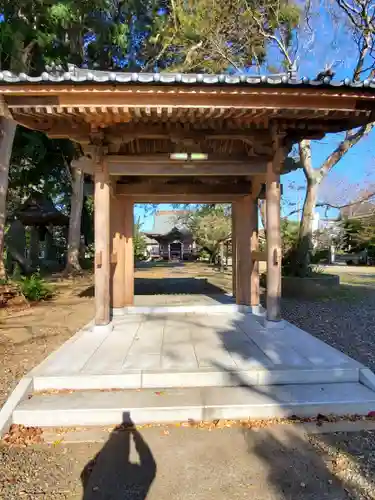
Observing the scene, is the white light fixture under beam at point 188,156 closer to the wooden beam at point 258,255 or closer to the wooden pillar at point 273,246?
the wooden pillar at point 273,246

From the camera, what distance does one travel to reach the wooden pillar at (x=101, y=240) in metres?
4.83

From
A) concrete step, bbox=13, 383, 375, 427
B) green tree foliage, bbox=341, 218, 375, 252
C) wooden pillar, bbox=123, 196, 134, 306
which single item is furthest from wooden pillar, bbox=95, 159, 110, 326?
green tree foliage, bbox=341, 218, 375, 252

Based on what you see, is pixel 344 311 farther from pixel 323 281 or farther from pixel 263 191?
pixel 263 191

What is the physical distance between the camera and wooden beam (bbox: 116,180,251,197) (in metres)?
6.19

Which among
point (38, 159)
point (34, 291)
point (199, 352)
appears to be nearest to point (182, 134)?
point (199, 352)

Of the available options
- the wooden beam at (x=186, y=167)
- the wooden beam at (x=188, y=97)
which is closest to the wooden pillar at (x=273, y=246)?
the wooden beam at (x=186, y=167)

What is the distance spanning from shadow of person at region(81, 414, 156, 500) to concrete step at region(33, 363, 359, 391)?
0.56 meters

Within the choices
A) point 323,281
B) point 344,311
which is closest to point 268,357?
point 344,311

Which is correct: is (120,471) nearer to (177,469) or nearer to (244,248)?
(177,469)

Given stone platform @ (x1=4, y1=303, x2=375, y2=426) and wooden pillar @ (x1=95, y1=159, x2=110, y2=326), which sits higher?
wooden pillar @ (x1=95, y1=159, x2=110, y2=326)

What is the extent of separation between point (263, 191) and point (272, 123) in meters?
1.60

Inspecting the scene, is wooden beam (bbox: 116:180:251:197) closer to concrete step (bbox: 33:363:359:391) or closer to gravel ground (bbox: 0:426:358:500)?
concrete step (bbox: 33:363:359:391)

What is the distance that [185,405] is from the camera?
116 inches

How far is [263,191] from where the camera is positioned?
6.07 meters
